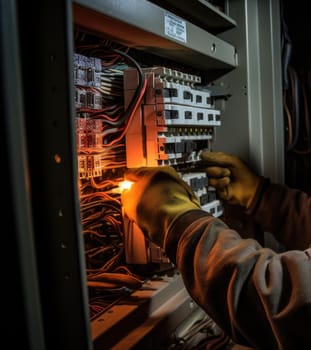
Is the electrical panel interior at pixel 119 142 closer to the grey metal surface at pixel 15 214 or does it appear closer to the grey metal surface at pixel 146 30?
the grey metal surface at pixel 146 30

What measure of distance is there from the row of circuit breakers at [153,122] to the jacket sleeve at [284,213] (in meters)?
0.19

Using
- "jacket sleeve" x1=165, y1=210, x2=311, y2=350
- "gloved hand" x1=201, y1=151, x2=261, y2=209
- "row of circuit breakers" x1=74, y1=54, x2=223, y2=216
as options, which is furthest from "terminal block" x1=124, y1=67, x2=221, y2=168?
"jacket sleeve" x1=165, y1=210, x2=311, y2=350

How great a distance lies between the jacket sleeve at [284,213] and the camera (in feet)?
5.41

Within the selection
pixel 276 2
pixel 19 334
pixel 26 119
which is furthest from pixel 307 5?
pixel 19 334

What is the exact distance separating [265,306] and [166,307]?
1.61 feet

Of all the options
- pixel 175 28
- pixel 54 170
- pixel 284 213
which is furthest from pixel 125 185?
pixel 54 170

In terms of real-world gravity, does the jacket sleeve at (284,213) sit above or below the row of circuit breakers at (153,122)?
below

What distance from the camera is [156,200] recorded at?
4.27 ft

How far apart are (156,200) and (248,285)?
38 cm

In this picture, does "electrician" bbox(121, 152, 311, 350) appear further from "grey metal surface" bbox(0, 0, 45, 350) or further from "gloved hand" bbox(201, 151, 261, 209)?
"grey metal surface" bbox(0, 0, 45, 350)

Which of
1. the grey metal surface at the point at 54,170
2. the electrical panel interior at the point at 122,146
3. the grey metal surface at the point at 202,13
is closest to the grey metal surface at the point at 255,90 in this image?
the grey metal surface at the point at 202,13

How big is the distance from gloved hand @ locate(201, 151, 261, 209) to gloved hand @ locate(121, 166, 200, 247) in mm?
357

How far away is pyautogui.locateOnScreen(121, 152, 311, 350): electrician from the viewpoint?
94 cm

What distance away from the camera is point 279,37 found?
185cm
